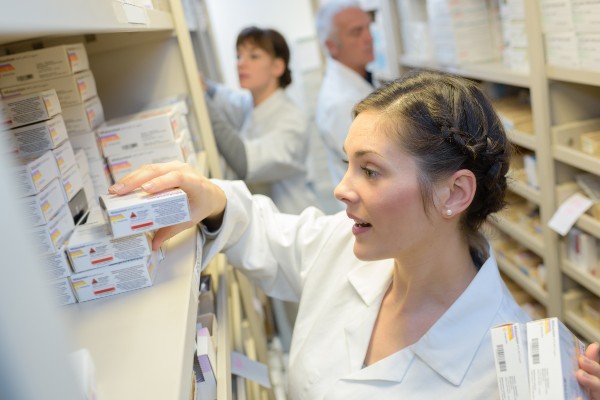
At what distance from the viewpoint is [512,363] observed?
0.92 meters

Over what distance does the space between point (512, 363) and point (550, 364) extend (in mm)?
62

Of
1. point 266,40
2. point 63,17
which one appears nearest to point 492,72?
point 266,40

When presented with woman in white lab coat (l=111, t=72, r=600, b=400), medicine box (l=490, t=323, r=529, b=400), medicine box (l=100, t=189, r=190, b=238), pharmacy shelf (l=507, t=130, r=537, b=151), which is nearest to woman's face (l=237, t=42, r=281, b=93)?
pharmacy shelf (l=507, t=130, r=537, b=151)

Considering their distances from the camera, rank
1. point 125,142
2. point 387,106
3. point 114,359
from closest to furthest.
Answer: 1. point 114,359
2. point 387,106
3. point 125,142

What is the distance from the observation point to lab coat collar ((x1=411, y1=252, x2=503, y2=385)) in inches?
47.2

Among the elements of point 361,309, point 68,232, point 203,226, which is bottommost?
point 361,309

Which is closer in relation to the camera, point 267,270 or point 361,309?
point 361,309

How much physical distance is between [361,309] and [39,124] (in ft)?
2.75

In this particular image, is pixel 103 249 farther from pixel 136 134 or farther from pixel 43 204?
pixel 136 134

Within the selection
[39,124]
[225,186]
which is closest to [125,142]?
[225,186]

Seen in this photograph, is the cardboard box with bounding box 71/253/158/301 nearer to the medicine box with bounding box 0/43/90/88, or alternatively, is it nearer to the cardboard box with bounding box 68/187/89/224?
the cardboard box with bounding box 68/187/89/224

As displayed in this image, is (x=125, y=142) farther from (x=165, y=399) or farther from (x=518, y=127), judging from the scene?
(x=518, y=127)

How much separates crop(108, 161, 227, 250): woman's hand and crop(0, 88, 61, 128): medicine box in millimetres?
178

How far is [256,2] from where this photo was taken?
5.44 meters
